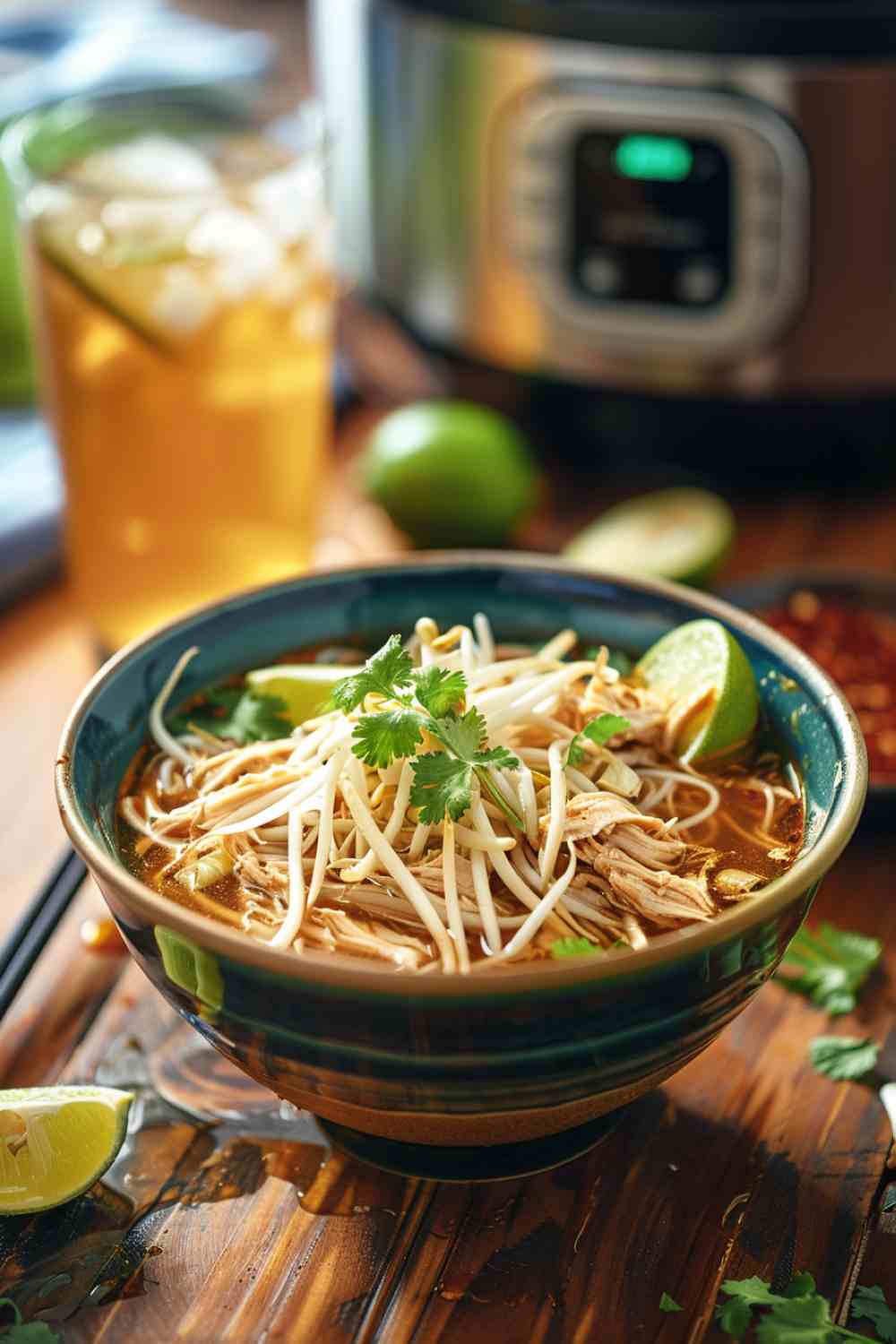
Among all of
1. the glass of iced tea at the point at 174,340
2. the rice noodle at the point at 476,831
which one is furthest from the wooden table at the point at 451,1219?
the glass of iced tea at the point at 174,340

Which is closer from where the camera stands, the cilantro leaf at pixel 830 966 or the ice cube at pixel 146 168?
the cilantro leaf at pixel 830 966

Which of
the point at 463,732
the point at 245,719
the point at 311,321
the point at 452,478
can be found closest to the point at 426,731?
the point at 463,732

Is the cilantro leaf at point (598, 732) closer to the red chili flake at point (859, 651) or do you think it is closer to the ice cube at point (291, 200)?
the red chili flake at point (859, 651)

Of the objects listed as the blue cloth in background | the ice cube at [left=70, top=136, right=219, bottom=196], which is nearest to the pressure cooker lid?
the ice cube at [left=70, top=136, right=219, bottom=196]

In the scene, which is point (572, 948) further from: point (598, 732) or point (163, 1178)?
point (163, 1178)

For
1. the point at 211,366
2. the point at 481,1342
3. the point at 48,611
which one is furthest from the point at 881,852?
the point at 48,611

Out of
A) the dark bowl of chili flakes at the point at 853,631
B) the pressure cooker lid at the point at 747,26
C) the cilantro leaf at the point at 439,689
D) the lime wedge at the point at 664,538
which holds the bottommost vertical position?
the lime wedge at the point at 664,538
